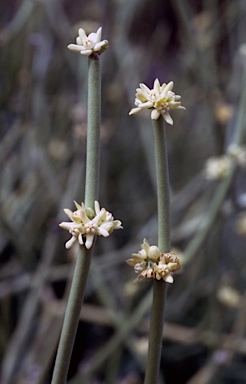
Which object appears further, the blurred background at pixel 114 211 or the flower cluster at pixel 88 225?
the blurred background at pixel 114 211

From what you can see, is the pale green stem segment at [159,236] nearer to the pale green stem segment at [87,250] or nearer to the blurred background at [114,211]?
the pale green stem segment at [87,250]

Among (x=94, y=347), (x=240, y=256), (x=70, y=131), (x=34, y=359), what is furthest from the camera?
(x=70, y=131)

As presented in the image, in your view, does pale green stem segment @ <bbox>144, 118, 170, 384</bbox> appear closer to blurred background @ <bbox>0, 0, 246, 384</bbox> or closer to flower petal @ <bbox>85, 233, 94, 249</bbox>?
flower petal @ <bbox>85, 233, 94, 249</bbox>

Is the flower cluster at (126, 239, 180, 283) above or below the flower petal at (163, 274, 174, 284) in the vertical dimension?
above

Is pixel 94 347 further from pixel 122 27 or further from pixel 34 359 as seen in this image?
pixel 122 27

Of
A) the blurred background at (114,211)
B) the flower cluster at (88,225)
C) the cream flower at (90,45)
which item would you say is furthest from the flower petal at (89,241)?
the blurred background at (114,211)

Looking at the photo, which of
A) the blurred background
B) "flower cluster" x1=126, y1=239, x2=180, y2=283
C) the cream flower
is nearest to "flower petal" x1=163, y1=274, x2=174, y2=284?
"flower cluster" x1=126, y1=239, x2=180, y2=283

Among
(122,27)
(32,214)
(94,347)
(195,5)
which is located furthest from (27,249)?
(195,5)
